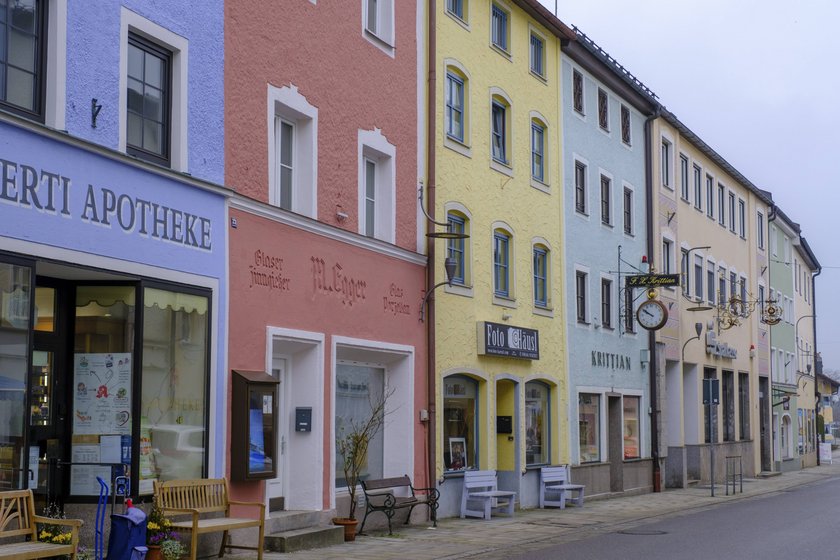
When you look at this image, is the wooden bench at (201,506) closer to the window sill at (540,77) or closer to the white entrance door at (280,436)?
the white entrance door at (280,436)

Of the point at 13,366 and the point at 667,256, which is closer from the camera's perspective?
the point at 13,366

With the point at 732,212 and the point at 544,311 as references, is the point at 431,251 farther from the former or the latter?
the point at 732,212

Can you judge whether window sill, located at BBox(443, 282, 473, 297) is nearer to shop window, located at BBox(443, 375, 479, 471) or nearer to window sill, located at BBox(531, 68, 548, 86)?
shop window, located at BBox(443, 375, 479, 471)

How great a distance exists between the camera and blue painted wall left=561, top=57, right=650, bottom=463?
27.5 metres

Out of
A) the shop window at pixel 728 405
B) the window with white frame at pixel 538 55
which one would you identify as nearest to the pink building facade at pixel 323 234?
the window with white frame at pixel 538 55

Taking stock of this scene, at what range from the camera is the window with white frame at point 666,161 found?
35062 millimetres

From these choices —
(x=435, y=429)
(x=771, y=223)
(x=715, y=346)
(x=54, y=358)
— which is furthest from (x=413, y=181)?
(x=771, y=223)

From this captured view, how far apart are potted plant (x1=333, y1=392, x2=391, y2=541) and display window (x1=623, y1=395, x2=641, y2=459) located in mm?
12667

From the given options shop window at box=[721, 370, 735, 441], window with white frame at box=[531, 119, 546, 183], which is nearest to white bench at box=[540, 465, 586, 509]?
window with white frame at box=[531, 119, 546, 183]

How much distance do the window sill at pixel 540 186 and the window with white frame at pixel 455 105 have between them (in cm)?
350

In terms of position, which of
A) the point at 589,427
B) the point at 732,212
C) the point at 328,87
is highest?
the point at 732,212

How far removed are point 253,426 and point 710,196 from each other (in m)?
28.6

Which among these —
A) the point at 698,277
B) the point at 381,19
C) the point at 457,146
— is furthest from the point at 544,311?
the point at 698,277

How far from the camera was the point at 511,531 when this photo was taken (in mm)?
19438
